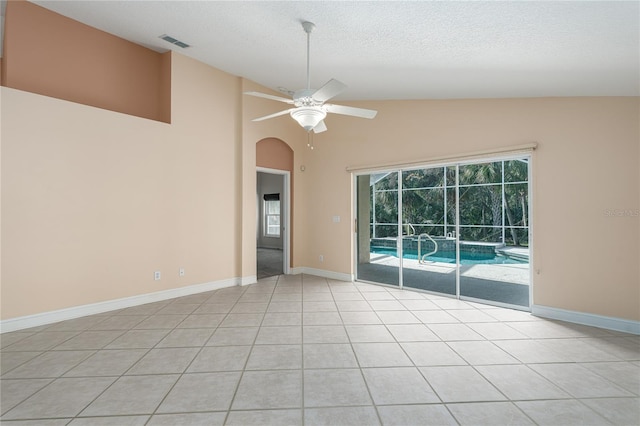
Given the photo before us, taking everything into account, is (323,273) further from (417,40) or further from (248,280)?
(417,40)

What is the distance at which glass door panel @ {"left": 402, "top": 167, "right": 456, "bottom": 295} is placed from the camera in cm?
480

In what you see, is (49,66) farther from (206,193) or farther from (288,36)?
(288,36)

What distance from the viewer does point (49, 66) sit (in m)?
3.67

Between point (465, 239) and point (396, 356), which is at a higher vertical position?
point (465, 239)

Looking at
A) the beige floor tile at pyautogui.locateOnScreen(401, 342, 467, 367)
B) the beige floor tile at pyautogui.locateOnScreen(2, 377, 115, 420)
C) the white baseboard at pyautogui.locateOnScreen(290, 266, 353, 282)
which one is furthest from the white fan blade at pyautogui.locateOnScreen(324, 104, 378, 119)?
the white baseboard at pyautogui.locateOnScreen(290, 266, 353, 282)

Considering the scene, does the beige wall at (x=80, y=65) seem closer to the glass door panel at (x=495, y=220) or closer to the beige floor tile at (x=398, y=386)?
the beige floor tile at (x=398, y=386)

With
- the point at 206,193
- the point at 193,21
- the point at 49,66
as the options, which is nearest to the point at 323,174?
the point at 206,193

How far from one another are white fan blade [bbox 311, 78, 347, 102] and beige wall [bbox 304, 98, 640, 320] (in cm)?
252

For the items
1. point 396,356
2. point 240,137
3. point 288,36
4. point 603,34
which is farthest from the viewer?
point 240,137

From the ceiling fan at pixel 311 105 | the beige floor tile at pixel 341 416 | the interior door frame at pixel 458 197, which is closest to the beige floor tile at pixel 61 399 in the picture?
the beige floor tile at pixel 341 416

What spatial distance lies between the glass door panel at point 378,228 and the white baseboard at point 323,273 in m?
0.25

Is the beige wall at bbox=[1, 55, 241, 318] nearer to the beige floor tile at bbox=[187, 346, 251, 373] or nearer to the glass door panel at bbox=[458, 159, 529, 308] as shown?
the beige floor tile at bbox=[187, 346, 251, 373]

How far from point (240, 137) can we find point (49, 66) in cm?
254

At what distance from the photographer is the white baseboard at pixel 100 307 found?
3230 millimetres
